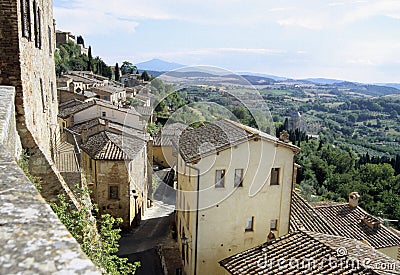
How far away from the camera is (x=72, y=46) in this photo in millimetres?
74688

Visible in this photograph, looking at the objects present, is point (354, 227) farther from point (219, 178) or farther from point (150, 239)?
point (150, 239)

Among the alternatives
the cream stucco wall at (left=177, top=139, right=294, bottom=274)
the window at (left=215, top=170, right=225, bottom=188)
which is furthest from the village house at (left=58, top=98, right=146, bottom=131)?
the window at (left=215, top=170, right=225, bottom=188)

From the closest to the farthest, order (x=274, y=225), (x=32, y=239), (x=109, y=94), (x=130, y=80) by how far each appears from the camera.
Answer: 1. (x=32, y=239)
2. (x=274, y=225)
3. (x=109, y=94)
4. (x=130, y=80)

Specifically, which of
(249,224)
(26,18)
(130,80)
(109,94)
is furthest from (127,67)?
(26,18)

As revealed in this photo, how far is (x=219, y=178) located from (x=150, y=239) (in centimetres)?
753

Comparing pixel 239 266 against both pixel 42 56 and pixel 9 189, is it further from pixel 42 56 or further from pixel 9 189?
pixel 9 189

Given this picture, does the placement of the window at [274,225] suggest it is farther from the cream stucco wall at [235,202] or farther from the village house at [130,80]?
the village house at [130,80]

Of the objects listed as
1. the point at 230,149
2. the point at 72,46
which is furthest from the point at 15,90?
the point at 72,46

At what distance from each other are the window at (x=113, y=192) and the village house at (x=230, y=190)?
5.40 meters

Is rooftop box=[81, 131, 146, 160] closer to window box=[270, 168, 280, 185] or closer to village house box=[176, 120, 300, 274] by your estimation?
village house box=[176, 120, 300, 274]

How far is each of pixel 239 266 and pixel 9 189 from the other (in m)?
9.80

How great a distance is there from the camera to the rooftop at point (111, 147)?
17.4 meters

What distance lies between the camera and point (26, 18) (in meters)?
7.63

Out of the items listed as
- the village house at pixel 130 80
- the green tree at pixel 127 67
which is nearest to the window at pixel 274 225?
the village house at pixel 130 80
